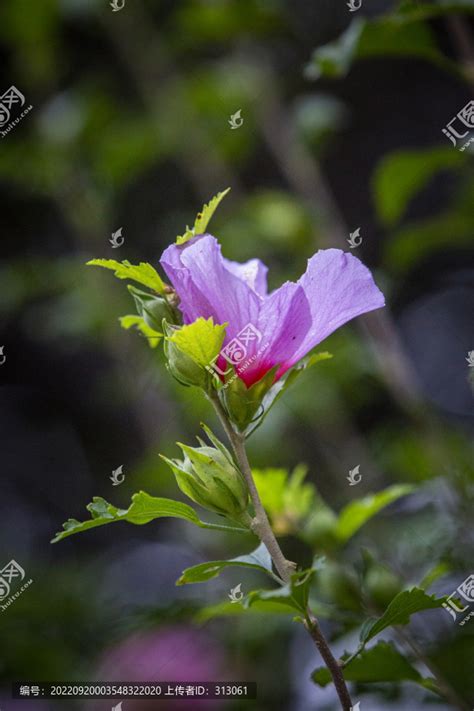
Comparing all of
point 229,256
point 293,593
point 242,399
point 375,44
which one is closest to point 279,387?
point 242,399

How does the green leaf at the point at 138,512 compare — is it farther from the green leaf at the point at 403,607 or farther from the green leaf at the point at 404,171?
the green leaf at the point at 404,171

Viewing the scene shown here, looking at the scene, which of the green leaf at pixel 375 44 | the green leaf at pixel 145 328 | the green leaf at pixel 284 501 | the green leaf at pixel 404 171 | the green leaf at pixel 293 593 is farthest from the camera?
the green leaf at pixel 404 171

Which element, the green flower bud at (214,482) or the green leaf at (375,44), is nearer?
the green flower bud at (214,482)

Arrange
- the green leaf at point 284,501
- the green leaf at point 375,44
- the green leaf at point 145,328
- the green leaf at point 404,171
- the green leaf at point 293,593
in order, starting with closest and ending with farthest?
1. the green leaf at point 293,593
2. the green leaf at point 145,328
3. the green leaf at point 284,501
4. the green leaf at point 375,44
5. the green leaf at point 404,171

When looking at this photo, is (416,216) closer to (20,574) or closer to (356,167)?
(356,167)

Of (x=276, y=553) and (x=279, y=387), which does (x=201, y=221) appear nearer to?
(x=279, y=387)

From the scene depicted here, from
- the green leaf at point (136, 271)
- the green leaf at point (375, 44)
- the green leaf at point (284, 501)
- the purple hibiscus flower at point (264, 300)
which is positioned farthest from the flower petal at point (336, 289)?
the green leaf at point (375, 44)

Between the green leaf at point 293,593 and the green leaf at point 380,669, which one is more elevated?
the green leaf at point 293,593
